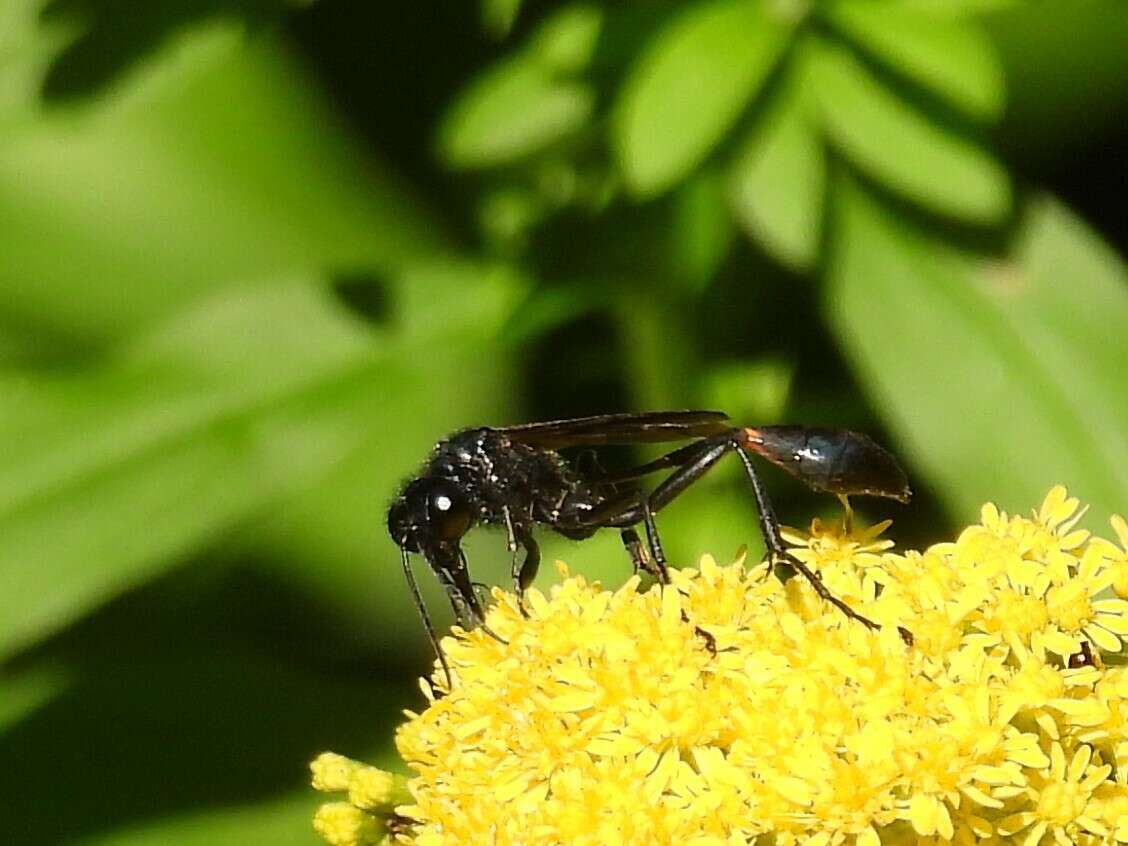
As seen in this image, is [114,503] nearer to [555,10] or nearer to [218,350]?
[218,350]

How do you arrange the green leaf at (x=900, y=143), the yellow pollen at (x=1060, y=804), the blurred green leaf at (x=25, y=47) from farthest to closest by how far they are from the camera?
the blurred green leaf at (x=25, y=47), the green leaf at (x=900, y=143), the yellow pollen at (x=1060, y=804)

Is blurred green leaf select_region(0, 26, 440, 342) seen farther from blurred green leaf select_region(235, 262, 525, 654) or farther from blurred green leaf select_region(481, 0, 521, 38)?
blurred green leaf select_region(481, 0, 521, 38)

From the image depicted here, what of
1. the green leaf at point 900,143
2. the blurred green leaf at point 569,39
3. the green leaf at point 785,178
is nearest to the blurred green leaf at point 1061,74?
the green leaf at point 900,143

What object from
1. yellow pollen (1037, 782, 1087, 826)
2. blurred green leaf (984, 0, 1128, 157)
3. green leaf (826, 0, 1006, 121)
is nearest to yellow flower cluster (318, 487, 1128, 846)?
yellow pollen (1037, 782, 1087, 826)

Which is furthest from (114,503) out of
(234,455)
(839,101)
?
(839,101)

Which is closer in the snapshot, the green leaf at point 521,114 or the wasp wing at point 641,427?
the wasp wing at point 641,427

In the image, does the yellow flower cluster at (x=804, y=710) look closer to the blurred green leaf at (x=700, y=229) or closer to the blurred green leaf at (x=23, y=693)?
the blurred green leaf at (x=700, y=229)

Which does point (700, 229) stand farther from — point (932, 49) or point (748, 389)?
point (932, 49)
